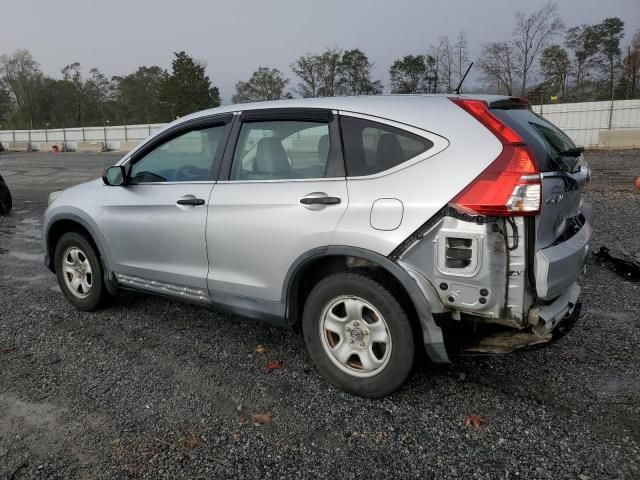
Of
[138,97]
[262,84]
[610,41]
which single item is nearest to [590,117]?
[610,41]

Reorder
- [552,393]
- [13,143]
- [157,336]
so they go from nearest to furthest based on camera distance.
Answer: [552,393]
[157,336]
[13,143]

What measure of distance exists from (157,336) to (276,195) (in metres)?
1.76

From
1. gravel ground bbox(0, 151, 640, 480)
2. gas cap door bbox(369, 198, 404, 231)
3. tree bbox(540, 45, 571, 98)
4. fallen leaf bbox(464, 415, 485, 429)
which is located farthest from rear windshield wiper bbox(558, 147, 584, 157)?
tree bbox(540, 45, 571, 98)

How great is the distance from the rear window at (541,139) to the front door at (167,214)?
6.46 feet

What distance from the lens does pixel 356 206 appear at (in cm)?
290

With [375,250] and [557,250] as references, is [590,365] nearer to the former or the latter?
[557,250]

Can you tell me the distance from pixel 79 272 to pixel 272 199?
2460 mm

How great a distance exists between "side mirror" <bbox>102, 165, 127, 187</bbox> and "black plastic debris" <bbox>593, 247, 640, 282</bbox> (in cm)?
501

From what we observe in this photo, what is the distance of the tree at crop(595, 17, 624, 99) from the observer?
44938 millimetres

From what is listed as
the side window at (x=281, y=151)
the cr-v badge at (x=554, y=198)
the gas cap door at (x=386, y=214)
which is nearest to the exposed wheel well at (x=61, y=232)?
the side window at (x=281, y=151)

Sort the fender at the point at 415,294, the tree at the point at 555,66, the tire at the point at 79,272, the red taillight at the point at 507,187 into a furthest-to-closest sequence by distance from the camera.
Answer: the tree at the point at 555,66 < the tire at the point at 79,272 < the fender at the point at 415,294 < the red taillight at the point at 507,187

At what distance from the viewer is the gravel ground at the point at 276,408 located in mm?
2541

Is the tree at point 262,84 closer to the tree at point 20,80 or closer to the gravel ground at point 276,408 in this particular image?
the tree at point 20,80

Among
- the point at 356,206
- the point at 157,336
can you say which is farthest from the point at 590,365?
the point at 157,336
